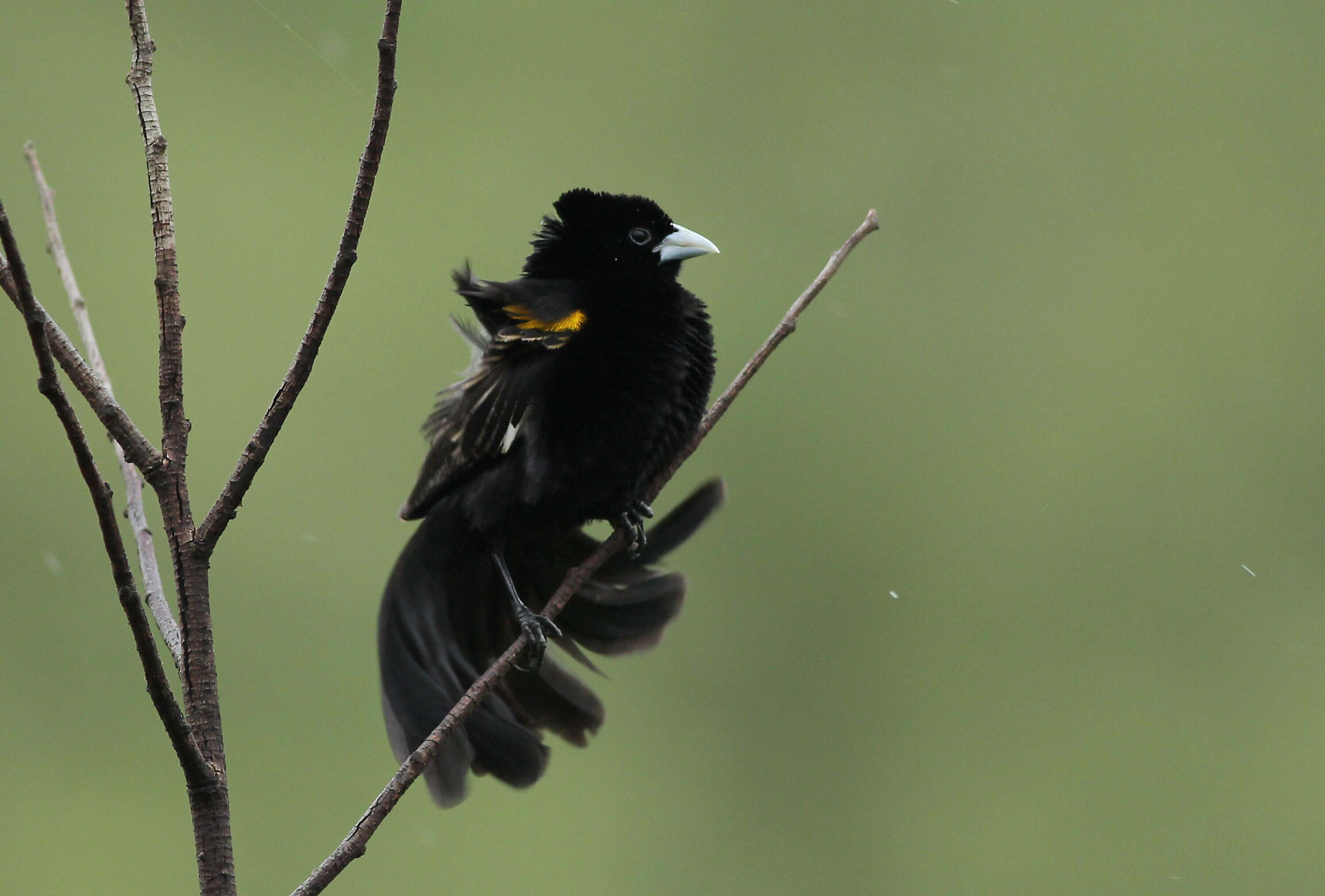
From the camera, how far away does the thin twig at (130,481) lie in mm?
1031

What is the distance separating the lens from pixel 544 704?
1.59 meters

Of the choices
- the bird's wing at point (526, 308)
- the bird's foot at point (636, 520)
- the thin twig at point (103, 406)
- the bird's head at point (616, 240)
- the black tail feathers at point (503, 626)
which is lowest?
the black tail feathers at point (503, 626)

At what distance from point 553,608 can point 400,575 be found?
433mm

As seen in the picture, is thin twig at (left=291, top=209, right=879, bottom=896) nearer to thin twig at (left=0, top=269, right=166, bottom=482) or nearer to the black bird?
the black bird

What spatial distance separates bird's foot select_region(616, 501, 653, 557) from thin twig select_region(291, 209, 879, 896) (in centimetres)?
10

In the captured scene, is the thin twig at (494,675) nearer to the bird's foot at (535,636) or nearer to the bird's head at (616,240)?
the bird's foot at (535,636)

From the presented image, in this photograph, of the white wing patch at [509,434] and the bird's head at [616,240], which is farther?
the bird's head at [616,240]

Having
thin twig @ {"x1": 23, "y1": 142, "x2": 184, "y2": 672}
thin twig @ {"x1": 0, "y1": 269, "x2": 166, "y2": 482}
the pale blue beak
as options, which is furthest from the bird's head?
thin twig @ {"x1": 0, "y1": 269, "x2": 166, "y2": 482}

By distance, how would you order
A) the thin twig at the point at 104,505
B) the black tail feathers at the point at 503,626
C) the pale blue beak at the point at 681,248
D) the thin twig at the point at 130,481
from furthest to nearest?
the pale blue beak at the point at 681,248, the black tail feathers at the point at 503,626, the thin twig at the point at 130,481, the thin twig at the point at 104,505

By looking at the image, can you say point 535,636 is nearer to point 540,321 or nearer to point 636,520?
point 636,520

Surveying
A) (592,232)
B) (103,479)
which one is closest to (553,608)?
(103,479)

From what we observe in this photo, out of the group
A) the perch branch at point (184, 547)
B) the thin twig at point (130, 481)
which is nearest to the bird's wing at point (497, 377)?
the thin twig at point (130, 481)

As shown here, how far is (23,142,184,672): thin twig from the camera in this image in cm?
103

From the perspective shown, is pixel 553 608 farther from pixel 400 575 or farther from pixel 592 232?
pixel 592 232
